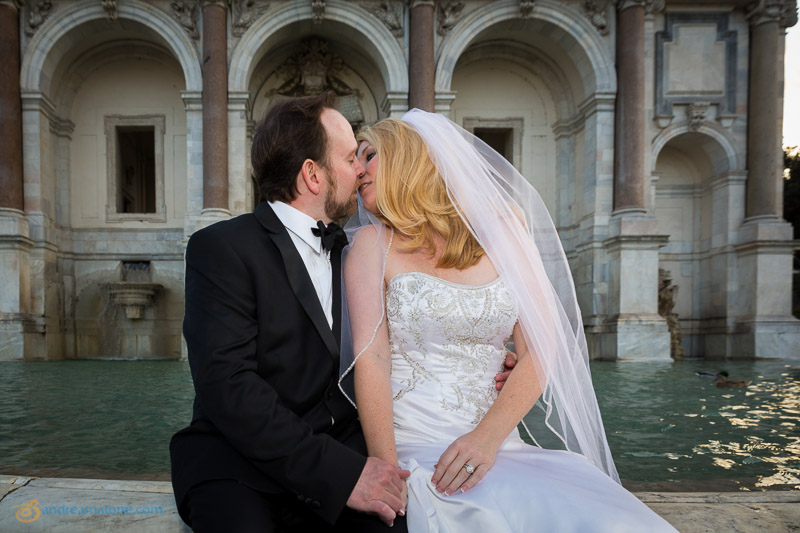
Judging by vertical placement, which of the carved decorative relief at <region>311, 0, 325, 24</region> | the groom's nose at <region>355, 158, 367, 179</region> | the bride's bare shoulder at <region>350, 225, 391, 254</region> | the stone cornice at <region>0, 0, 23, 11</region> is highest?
the carved decorative relief at <region>311, 0, 325, 24</region>

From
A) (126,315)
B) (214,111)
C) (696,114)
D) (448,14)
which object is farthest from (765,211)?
(126,315)

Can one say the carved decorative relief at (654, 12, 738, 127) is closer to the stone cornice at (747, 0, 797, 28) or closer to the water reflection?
the stone cornice at (747, 0, 797, 28)

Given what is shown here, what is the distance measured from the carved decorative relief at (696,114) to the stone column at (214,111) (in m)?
11.7

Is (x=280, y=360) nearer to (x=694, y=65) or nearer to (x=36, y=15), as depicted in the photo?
(x=36, y=15)

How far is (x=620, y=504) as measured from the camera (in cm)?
152

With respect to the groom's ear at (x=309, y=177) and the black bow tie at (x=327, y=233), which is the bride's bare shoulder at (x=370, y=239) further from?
the groom's ear at (x=309, y=177)

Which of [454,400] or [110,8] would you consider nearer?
[454,400]

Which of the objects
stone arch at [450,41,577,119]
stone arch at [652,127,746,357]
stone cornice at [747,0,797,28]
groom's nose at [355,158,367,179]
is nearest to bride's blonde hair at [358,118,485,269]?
groom's nose at [355,158,367,179]

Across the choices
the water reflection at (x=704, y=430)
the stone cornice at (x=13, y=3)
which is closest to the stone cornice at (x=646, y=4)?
the water reflection at (x=704, y=430)

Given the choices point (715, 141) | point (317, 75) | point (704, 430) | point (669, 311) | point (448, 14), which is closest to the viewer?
point (704, 430)

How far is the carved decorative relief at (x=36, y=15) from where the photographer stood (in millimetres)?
11977

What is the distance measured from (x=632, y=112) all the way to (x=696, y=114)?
2.17 metres

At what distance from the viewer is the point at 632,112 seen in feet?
40.2

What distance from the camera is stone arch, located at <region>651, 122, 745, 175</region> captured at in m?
13.2
